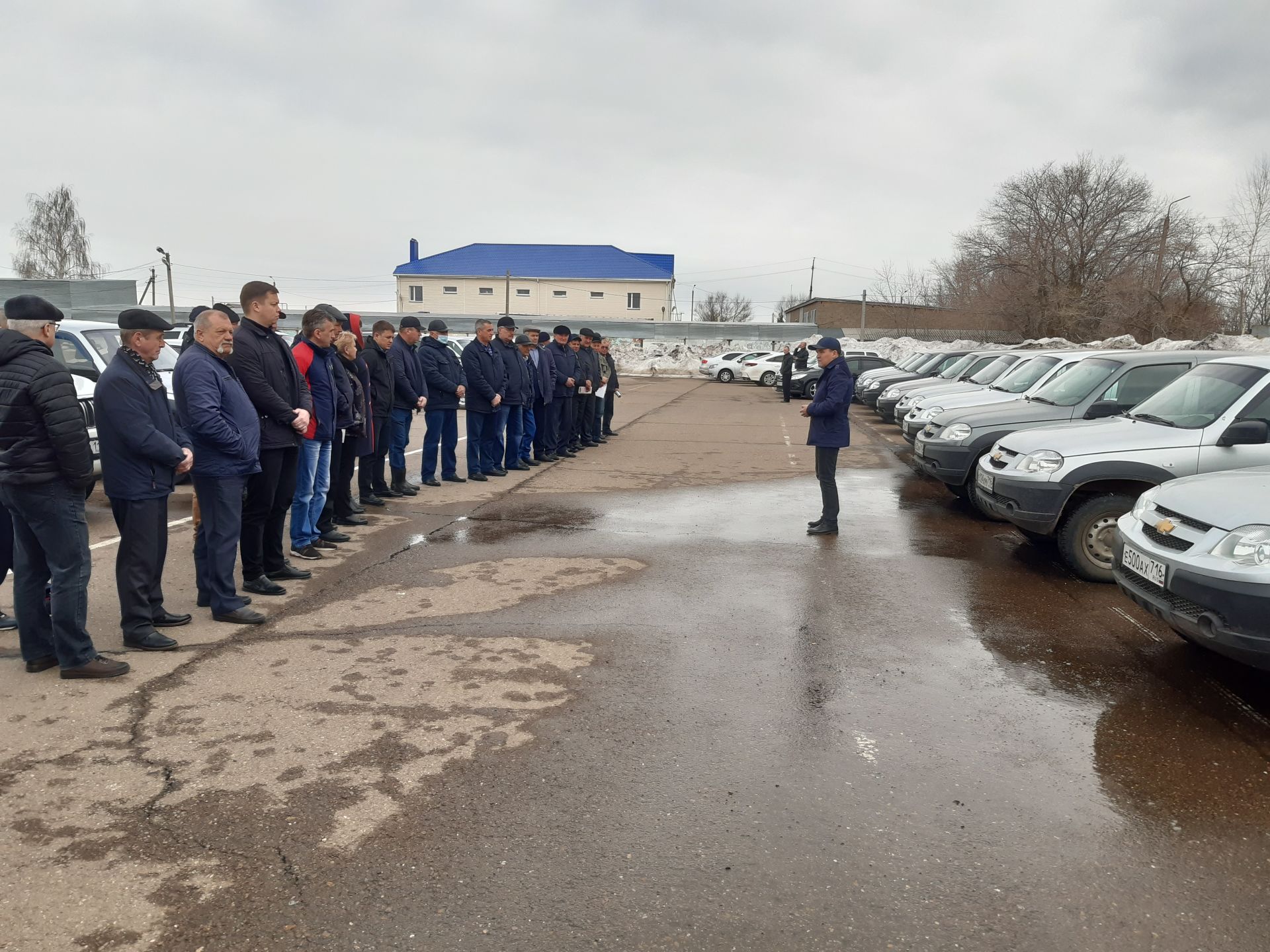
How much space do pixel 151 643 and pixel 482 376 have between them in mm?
6604

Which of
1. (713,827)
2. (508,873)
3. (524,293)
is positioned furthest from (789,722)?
(524,293)

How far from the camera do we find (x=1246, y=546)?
175 inches

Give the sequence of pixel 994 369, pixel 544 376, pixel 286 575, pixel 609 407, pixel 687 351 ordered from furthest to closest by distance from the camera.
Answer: pixel 687 351 → pixel 609 407 → pixel 994 369 → pixel 544 376 → pixel 286 575

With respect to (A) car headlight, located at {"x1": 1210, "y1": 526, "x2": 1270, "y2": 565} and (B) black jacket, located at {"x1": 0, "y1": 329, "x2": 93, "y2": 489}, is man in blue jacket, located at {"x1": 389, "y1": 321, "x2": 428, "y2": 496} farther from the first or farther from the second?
(A) car headlight, located at {"x1": 1210, "y1": 526, "x2": 1270, "y2": 565}

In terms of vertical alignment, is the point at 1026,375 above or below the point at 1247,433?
above

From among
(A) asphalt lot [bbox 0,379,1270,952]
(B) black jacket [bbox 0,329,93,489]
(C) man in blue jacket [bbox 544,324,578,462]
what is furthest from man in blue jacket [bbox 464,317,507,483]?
(B) black jacket [bbox 0,329,93,489]

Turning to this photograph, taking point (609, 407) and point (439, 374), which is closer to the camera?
point (439, 374)

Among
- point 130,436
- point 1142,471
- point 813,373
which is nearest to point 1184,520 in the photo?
point 1142,471

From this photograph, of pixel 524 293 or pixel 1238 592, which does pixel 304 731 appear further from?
pixel 524 293

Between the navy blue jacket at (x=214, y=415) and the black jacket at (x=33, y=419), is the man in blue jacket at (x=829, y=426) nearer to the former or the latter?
the navy blue jacket at (x=214, y=415)

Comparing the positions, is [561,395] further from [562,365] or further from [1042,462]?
[1042,462]

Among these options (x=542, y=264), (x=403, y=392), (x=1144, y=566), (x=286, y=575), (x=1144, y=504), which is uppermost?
(x=542, y=264)

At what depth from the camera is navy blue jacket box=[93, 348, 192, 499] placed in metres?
5.01

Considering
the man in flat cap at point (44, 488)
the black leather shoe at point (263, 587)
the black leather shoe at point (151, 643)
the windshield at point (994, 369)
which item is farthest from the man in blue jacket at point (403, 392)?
the windshield at point (994, 369)
